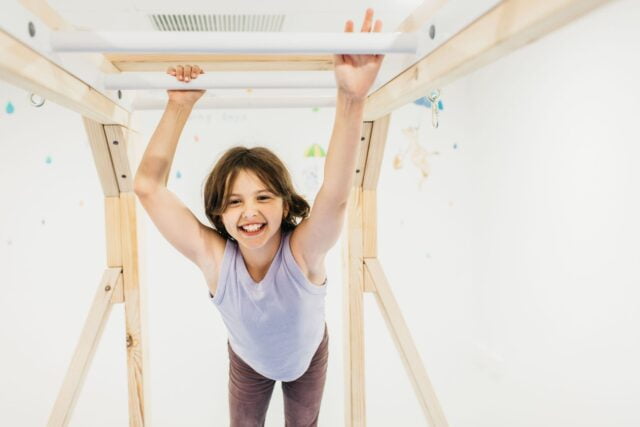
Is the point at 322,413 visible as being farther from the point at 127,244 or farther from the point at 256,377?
the point at 127,244

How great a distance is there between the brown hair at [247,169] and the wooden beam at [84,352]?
1.51 ft

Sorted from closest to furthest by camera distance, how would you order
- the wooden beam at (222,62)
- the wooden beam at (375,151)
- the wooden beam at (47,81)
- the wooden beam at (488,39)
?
the wooden beam at (488,39), the wooden beam at (47,81), the wooden beam at (222,62), the wooden beam at (375,151)

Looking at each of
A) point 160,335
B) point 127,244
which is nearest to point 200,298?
point 160,335

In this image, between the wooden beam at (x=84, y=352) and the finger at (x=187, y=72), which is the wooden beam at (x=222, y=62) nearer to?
the finger at (x=187, y=72)

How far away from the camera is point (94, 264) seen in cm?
304

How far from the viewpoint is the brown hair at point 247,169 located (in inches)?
54.6

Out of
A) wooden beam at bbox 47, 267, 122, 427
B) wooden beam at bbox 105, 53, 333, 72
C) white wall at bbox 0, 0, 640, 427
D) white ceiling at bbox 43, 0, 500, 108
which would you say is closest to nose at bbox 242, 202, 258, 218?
wooden beam at bbox 105, 53, 333, 72

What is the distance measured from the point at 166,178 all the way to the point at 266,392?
0.87 metres

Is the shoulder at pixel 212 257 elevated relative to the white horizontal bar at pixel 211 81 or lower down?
lower down

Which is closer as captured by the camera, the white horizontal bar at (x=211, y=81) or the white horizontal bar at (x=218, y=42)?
the white horizontal bar at (x=218, y=42)

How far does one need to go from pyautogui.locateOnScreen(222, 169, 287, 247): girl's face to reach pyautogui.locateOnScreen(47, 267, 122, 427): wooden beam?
1.88 feet

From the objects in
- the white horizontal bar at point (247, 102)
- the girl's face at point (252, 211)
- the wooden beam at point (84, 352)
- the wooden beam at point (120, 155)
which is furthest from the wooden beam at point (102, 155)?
the girl's face at point (252, 211)

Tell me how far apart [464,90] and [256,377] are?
2616mm

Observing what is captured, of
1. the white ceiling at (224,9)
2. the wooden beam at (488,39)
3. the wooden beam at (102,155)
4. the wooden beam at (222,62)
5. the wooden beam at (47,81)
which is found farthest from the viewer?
the white ceiling at (224,9)
